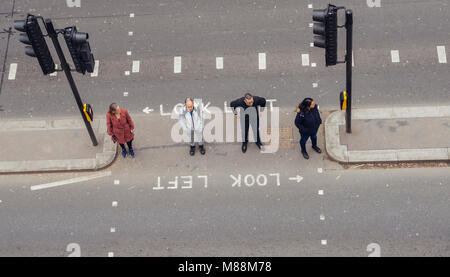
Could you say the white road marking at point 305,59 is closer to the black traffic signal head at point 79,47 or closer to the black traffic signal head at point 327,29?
the black traffic signal head at point 327,29

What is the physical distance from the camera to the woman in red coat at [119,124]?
13062mm

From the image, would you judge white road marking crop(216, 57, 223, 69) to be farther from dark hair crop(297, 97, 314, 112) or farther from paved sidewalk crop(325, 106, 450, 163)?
dark hair crop(297, 97, 314, 112)

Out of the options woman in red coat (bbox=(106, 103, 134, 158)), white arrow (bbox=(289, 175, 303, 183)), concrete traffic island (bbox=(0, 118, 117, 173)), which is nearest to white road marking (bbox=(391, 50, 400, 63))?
white arrow (bbox=(289, 175, 303, 183))

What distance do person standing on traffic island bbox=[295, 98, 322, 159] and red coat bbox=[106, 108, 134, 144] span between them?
11.6 feet

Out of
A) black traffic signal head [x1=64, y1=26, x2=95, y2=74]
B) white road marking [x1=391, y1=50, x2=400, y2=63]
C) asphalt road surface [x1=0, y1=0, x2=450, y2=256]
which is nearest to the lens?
black traffic signal head [x1=64, y1=26, x2=95, y2=74]

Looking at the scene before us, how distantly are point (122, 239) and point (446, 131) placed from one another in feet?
24.6

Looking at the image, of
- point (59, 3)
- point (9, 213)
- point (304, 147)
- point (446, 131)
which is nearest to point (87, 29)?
point (59, 3)

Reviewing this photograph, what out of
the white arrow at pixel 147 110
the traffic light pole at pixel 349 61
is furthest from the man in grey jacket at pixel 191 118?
the traffic light pole at pixel 349 61

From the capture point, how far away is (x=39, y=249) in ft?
43.8

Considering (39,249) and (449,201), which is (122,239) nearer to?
(39,249)

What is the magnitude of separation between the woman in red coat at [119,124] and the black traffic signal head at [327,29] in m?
4.24

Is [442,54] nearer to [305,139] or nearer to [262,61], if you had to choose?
[262,61]

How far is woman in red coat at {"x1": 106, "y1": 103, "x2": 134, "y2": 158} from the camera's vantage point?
42.9 ft

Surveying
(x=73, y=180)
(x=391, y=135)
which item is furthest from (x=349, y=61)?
(x=73, y=180)
